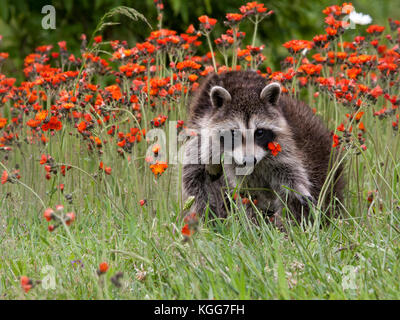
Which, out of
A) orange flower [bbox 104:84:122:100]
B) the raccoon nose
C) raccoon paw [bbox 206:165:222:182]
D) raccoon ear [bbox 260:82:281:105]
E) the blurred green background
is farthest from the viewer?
the blurred green background

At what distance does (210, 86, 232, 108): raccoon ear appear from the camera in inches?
190

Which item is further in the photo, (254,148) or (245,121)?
(245,121)

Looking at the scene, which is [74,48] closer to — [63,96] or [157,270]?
[63,96]

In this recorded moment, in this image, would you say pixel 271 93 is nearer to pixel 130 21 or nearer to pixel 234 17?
pixel 234 17

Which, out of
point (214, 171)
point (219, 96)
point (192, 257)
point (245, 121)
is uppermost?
point (219, 96)

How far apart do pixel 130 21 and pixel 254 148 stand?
4.35 meters

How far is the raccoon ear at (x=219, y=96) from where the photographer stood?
482 centimetres

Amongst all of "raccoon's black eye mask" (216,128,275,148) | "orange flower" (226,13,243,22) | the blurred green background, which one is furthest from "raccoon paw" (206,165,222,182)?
the blurred green background

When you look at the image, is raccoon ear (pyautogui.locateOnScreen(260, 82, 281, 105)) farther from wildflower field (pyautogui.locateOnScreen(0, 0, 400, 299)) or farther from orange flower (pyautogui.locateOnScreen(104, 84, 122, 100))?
orange flower (pyautogui.locateOnScreen(104, 84, 122, 100))

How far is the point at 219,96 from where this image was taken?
490 cm

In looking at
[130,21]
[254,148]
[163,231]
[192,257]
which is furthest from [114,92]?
[130,21]

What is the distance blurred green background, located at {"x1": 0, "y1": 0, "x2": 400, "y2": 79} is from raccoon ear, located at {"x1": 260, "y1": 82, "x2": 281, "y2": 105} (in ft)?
10.6

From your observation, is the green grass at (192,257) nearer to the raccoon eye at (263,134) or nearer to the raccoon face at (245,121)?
the raccoon face at (245,121)
